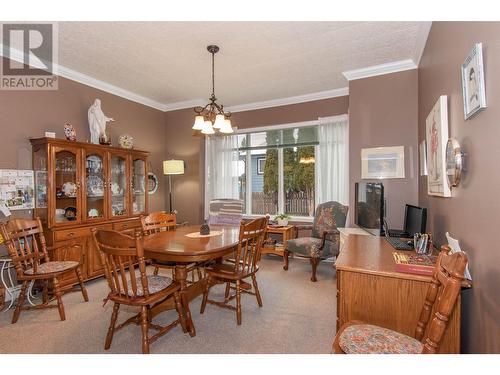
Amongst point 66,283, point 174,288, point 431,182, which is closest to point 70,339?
point 174,288

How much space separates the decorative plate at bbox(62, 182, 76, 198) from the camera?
3229mm

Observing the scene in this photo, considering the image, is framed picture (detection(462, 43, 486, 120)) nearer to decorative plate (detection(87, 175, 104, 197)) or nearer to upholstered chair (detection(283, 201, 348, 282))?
upholstered chair (detection(283, 201, 348, 282))

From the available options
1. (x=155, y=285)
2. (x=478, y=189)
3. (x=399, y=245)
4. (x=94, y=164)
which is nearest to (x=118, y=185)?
(x=94, y=164)

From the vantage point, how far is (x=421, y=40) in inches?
106

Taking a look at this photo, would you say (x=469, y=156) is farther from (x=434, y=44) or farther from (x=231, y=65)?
(x=231, y=65)

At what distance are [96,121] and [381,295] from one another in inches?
151

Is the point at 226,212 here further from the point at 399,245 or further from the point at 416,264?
the point at 416,264

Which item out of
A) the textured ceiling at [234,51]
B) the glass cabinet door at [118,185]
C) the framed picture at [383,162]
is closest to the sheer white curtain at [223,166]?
the textured ceiling at [234,51]

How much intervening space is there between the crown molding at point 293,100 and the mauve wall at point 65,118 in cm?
155

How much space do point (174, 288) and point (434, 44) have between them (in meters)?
2.98

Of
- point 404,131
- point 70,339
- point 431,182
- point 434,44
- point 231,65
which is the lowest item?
point 70,339

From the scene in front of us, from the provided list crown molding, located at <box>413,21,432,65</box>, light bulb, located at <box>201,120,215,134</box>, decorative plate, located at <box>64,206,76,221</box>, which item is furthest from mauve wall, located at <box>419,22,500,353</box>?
decorative plate, located at <box>64,206,76,221</box>

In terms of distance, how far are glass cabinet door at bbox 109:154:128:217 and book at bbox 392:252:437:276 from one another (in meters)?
3.49

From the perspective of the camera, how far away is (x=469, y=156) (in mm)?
1506
